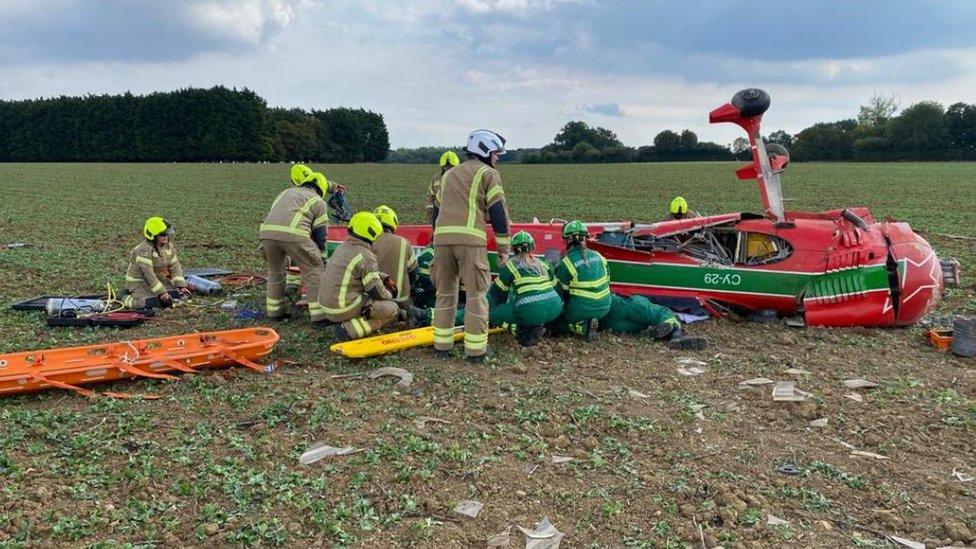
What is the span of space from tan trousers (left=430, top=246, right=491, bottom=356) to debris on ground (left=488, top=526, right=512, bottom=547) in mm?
2741

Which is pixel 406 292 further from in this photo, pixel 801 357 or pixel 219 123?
pixel 219 123

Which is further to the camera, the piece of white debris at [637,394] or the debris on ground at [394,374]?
the debris on ground at [394,374]

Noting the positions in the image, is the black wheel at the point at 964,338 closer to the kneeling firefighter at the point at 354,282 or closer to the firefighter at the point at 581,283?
the firefighter at the point at 581,283

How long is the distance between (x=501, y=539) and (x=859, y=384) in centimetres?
371

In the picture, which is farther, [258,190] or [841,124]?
[841,124]

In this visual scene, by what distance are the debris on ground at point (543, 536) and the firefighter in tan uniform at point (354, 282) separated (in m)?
3.59

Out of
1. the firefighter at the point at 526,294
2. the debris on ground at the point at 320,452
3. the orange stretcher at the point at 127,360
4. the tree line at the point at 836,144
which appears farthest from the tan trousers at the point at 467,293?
the tree line at the point at 836,144

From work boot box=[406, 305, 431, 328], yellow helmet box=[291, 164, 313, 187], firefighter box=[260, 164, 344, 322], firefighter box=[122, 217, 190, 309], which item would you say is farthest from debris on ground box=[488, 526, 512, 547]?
firefighter box=[122, 217, 190, 309]

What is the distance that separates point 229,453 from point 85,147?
7796 centimetres

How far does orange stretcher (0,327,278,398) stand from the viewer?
16.8 ft

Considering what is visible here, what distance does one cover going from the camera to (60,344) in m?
6.71

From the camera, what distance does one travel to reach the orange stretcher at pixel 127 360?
5.12 metres

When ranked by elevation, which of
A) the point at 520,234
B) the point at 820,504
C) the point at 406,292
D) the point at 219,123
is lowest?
the point at 820,504

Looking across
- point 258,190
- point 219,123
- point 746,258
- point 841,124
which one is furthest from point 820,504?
point 841,124
